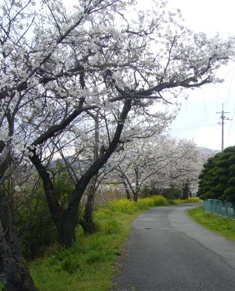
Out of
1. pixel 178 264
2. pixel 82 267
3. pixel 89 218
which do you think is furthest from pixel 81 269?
pixel 89 218

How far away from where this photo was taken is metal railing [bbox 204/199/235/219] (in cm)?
2028

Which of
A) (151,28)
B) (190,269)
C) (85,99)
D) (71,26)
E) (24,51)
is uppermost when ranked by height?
(151,28)

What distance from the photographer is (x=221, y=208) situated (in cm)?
2272

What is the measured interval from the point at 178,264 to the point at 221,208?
14192 millimetres

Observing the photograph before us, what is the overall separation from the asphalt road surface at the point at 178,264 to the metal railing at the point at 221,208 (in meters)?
6.44

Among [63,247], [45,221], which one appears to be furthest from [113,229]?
[63,247]

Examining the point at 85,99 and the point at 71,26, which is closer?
the point at 71,26

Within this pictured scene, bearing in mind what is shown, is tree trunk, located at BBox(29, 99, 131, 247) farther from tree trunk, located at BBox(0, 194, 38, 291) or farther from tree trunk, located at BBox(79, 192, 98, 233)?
tree trunk, located at BBox(0, 194, 38, 291)

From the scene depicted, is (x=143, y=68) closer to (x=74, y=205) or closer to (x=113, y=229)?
(x=74, y=205)

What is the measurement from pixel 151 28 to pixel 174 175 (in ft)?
130

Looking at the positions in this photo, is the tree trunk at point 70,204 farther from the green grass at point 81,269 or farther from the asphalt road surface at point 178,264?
the asphalt road surface at point 178,264

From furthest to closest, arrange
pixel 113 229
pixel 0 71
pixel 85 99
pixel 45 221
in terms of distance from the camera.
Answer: pixel 113 229 < pixel 45 221 < pixel 85 99 < pixel 0 71

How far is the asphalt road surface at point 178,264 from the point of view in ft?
24.7

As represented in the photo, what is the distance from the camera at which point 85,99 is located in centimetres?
806
